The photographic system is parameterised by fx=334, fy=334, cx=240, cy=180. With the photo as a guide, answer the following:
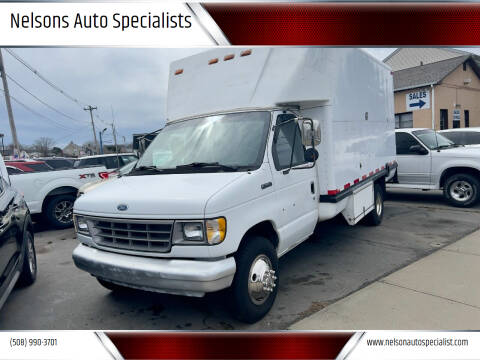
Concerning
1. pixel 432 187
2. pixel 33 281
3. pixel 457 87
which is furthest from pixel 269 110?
pixel 457 87

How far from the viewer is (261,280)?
317cm

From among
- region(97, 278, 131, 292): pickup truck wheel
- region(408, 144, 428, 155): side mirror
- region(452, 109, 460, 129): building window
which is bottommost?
region(97, 278, 131, 292): pickup truck wheel

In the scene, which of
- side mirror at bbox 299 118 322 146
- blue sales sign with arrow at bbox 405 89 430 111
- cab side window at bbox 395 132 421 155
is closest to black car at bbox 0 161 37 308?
side mirror at bbox 299 118 322 146

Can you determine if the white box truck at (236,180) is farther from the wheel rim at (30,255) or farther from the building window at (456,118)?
the building window at (456,118)

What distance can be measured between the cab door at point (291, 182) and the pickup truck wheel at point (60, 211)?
575cm

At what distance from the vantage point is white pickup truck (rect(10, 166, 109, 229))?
6989mm

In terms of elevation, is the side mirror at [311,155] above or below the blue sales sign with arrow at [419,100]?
below

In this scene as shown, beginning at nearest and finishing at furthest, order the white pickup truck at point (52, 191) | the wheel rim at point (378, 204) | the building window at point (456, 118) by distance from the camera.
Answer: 1. the wheel rim at point (378, 204)
2. the white pickup truck at point (52, 191)
3. the building window at point (456, 118)

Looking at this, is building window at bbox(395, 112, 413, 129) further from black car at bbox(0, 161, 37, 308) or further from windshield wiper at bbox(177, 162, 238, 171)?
black car at bbox(0, 161, 37, 308)

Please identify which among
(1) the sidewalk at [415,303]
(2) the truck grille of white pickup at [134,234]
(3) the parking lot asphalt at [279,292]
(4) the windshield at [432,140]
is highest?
(4) the windshield at [432,140]

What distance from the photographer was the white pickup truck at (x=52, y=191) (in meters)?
6.99

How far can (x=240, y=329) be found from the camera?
3094mm

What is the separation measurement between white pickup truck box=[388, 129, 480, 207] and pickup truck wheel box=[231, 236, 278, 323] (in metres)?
6.32

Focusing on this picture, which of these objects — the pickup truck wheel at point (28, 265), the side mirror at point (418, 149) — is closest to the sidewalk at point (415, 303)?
the pickup truck wheel at point (28, 265)
